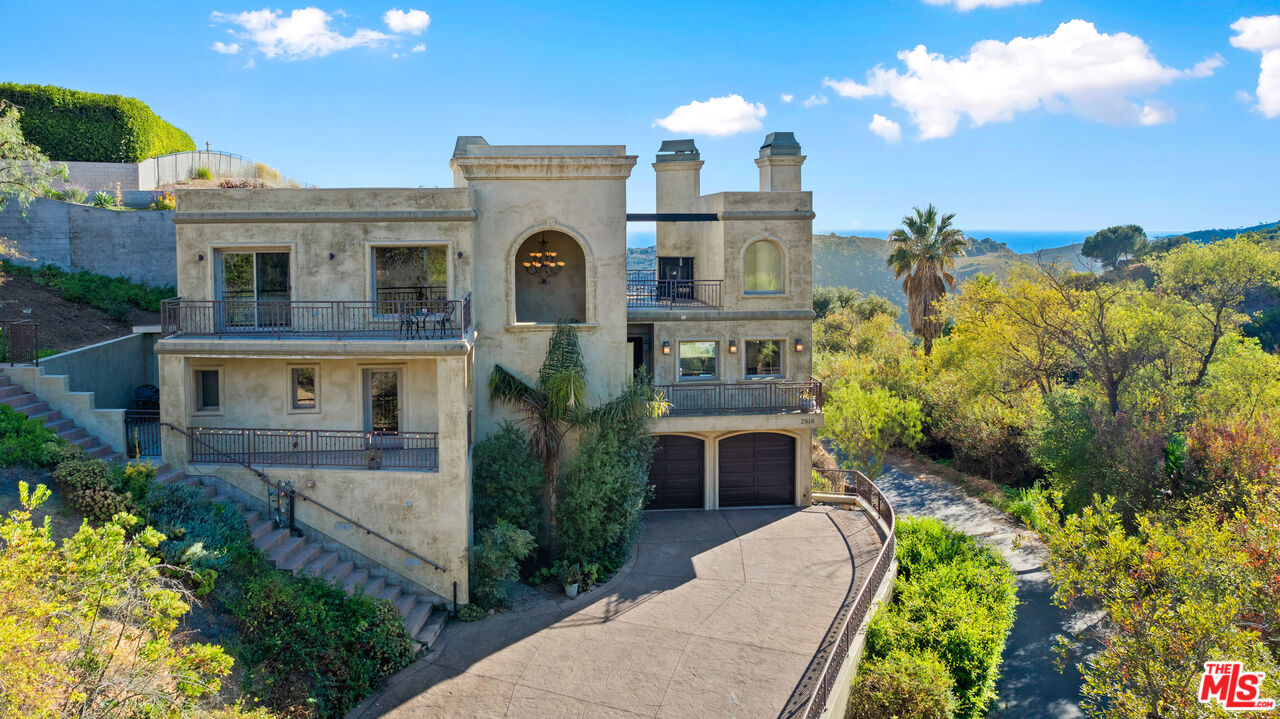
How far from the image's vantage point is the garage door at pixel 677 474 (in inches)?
908

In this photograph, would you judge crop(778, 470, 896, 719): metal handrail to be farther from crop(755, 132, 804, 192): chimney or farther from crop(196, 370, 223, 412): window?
crop(196, 370, 223, 412): window

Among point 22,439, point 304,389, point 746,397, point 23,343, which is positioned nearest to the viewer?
point 22,439

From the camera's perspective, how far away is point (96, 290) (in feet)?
81.9

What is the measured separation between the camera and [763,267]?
23.5 m

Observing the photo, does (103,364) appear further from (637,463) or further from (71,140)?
(71,140)

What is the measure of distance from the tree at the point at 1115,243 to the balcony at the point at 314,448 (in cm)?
7398

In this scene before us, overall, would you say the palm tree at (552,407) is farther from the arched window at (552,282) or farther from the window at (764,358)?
the window at (764,358)

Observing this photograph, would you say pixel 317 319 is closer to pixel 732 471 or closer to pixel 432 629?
pixel 432 629

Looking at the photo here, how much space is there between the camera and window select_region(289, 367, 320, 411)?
1847 cm

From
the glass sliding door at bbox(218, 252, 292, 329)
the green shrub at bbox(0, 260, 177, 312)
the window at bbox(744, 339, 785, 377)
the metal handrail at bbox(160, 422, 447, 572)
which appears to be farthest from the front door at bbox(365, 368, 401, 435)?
the green shrub at bbox(0, 260, 177, 312)

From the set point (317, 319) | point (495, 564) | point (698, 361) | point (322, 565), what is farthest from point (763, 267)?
point (322, 565)

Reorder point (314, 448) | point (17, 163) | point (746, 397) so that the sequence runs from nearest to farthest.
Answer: point (314, 448) < point (17, 163) < point (746, 397)

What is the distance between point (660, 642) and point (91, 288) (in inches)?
890

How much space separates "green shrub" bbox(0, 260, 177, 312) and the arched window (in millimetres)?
13048
